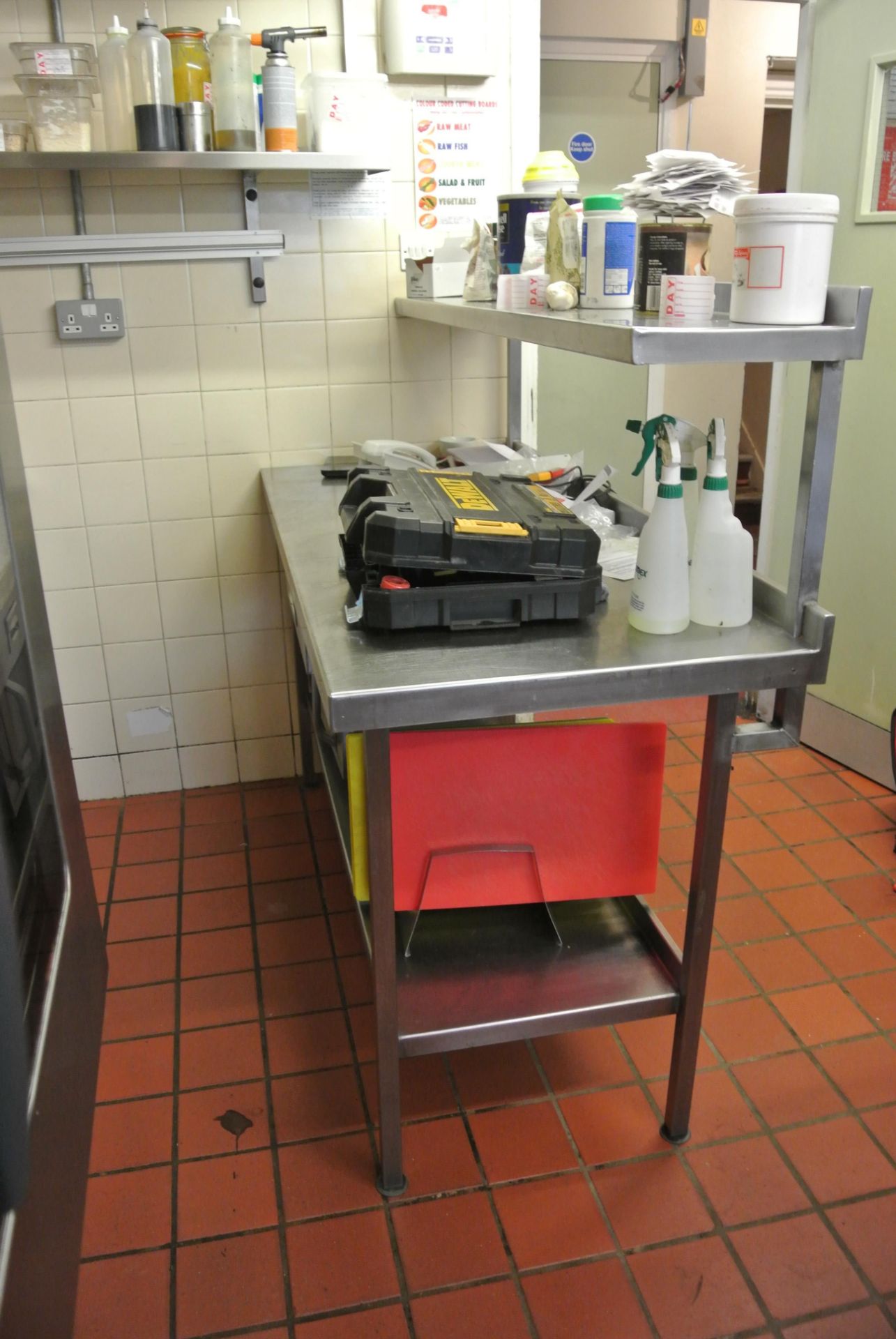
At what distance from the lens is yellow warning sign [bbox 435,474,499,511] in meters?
1.48

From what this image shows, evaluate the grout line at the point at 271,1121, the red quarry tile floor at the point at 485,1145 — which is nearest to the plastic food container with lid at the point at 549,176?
the red quarry tile floor at the point at 485,1145

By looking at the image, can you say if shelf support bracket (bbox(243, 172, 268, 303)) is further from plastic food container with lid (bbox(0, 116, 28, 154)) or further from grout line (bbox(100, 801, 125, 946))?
grout line (bbox(100, 801, 125, 946))

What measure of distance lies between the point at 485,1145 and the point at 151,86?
2.06m

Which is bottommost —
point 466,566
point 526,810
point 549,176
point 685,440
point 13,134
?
point 526,810

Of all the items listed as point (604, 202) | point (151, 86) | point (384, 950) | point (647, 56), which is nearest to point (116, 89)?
point (151, 86)

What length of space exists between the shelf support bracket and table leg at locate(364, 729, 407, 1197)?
146 centimetres

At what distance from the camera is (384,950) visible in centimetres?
143

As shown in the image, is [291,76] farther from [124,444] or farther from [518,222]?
[124,444]

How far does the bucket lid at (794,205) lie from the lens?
1202 millimetres

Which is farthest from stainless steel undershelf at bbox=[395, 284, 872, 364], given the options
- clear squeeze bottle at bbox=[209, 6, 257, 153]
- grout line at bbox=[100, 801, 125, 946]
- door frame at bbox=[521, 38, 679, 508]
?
door frame at bbox=[521, 38, 679, 508]

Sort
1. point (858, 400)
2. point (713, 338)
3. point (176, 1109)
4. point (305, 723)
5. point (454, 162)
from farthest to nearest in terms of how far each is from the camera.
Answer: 1. point (305, 723)
2. point (858, 400)
3. point (454, 162)
4. point (176, 1109)
5. point (713, 338)

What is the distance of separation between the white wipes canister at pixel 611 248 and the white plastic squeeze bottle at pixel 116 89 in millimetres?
1125

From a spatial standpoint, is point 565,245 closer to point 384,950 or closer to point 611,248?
point 611,248

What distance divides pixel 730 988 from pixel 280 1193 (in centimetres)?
92
